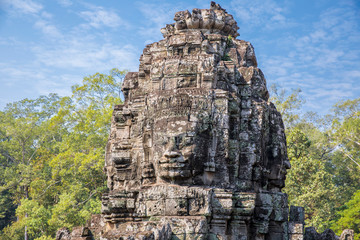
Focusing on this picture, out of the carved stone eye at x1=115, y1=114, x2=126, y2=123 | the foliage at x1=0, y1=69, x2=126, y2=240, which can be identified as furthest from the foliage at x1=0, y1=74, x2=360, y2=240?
the carved stone eye at x1=115, y1=114, x2=126, y2=123

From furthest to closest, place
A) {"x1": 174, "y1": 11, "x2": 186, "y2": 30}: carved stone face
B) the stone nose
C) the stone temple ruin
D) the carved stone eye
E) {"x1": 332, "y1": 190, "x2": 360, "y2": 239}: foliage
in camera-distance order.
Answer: {"x1": 332, "y1": 190, "x2": 360, "y2": 239}: foliage < {"x1": 174, "y1": 11, "x2": 186, "y2": 30}: carved stone face < the carved stone eye < the stone nose < the stone temple ruin

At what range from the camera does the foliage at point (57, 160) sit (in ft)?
57.6

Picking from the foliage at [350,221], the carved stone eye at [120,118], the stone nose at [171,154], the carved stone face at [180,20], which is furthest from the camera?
the foliage at [350,221]

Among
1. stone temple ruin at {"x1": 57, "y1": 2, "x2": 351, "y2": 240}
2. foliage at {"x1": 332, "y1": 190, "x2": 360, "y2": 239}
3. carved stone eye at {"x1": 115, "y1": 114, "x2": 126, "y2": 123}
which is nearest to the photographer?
stone temple ruin at {"x1": 57, "y1": 2, "x2": 351, "y2": 240}

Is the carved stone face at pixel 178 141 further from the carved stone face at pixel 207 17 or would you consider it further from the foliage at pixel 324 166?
the foliage at pixel 324 166

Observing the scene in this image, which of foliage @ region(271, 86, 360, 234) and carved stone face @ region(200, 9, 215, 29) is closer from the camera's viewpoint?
carved stone face @ region(200, 9, 215, 29)

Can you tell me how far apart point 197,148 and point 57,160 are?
13747mm

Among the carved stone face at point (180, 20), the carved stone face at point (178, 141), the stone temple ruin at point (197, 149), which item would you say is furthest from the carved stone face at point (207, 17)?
the carved stone face at point (178, 141)

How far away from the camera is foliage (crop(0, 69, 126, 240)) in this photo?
17562 mm

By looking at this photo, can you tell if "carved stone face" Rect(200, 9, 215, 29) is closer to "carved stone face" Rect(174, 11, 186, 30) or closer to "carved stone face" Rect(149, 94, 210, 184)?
"carved stone face" Rect(174, 11, 186, 30)

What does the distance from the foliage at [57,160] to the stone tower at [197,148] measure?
918cm

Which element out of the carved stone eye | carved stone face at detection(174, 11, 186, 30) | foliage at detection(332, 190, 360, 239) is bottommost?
foliage at detection(332, 190, 360, 239)

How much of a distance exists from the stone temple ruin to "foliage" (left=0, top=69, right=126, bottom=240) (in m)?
9.15

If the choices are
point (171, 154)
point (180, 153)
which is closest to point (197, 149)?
point (180, 153)
